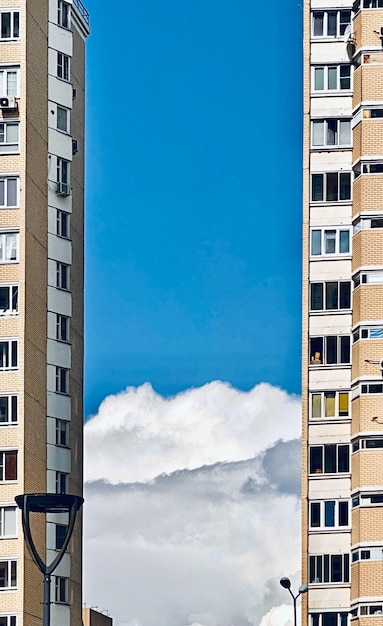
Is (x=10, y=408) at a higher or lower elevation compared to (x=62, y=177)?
lower

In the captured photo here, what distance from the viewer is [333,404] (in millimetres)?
90688


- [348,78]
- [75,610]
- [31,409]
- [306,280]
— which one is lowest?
[75,610]

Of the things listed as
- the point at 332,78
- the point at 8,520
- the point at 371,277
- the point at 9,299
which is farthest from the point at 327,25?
the point at 8,520

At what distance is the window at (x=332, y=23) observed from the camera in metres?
93.4

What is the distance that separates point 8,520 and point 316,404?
1524cm

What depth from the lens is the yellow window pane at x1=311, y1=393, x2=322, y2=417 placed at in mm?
90812

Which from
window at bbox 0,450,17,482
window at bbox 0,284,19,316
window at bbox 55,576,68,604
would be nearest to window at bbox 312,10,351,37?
window at bbox 0,284,19,316

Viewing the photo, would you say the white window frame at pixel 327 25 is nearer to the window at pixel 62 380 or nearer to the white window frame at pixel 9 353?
the white window frame at pixel 9 353

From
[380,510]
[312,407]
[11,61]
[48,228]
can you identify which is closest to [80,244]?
[48,228]

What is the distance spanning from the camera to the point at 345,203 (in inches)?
3629

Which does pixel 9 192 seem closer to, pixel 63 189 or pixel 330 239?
pixel 63 189

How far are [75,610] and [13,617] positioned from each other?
12.0 m

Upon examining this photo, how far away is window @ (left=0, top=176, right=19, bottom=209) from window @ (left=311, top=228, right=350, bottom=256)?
14.4m

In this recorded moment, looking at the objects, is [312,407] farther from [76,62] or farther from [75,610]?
[76,62]
